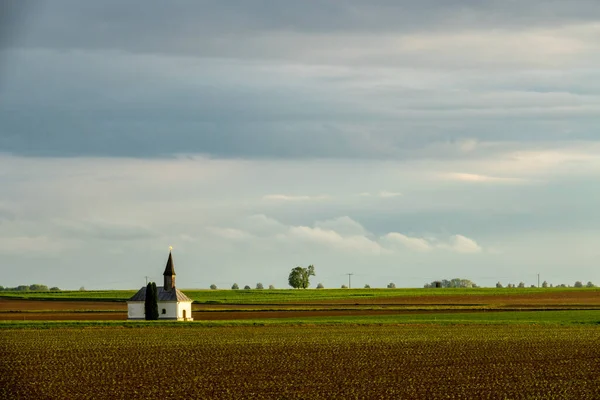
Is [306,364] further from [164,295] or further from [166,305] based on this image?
[164,295]

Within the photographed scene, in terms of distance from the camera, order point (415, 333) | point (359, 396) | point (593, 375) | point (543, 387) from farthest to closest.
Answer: point (415, 333) < point (593, 375) < point (543, 387) < point (359, 396)

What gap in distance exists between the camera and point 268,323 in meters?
91.2

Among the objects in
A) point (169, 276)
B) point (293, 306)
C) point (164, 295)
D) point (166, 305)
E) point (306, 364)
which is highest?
point (169, 276)

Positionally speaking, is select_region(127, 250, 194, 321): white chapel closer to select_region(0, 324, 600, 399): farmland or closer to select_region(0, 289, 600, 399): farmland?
select_region(0, 289, 600, 399): farmland

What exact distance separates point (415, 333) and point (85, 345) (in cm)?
2492

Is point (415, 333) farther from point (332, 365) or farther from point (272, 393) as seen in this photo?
point (272, 393)

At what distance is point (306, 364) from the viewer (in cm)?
4931

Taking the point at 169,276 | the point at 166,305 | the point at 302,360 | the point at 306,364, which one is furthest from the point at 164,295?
the point at 306,364

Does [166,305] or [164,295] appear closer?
[166,305]

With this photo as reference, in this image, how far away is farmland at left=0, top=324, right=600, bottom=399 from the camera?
127 ft

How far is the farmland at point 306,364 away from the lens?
38844mm

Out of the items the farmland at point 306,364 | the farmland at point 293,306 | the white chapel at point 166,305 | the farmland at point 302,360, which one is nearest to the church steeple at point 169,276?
the white chapel at point 166,305

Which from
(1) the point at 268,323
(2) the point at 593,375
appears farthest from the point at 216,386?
(1) the point at 268,323

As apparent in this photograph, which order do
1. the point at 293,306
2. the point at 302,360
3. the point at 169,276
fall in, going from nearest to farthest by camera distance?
the point at 302,360, the point at 169,276, the point at 293,306
